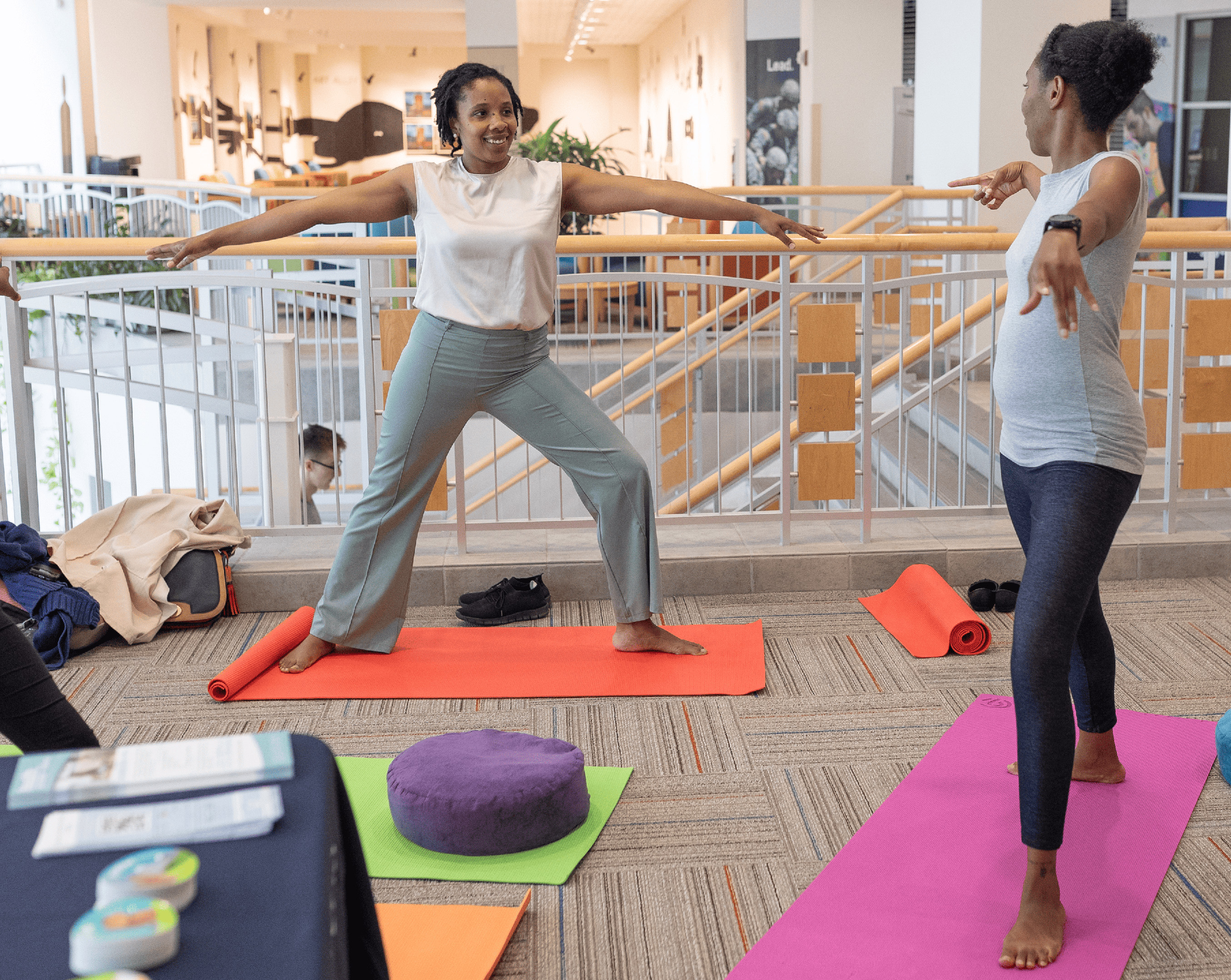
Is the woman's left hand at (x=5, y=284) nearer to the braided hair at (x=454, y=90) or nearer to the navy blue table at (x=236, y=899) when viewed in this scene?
the braided hair at (x=454, y=90)

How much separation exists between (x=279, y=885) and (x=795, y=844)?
4.50 feet

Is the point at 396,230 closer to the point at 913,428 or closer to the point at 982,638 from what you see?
the point at 913,428

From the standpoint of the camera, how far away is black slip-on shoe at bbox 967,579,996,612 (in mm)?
3443

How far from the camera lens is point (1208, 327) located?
3.72 m

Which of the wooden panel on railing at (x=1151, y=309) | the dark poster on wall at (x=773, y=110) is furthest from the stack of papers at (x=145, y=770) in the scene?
the dark poster on wall at (x=773, y=110)

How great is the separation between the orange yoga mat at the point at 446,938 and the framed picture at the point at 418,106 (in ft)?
62.8

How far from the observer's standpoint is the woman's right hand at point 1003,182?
89.0 inches

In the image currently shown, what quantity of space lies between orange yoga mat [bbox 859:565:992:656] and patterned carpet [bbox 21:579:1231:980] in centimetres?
5

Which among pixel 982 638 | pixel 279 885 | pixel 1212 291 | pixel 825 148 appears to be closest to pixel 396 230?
pixel 825 148

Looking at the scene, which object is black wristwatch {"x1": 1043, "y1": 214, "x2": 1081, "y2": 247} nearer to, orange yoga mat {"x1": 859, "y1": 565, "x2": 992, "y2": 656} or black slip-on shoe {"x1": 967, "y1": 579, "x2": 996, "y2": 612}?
orange yoga mat {"x1": 859, "y1": 565, "x2": 992, "y2": 656}

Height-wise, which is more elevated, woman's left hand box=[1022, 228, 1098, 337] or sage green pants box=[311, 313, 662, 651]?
woman's left hand box=[1022, 228, 1098, 337]

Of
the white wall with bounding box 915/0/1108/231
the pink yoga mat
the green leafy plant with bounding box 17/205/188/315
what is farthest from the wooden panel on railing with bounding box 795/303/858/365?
the green leafy plant with bounding box 17/205/188/315

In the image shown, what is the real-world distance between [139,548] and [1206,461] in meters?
3.20

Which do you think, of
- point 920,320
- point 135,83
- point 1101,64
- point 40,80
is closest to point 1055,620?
point 1101,64
